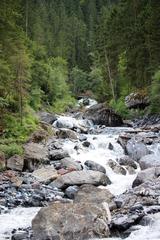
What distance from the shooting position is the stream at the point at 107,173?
1468cm

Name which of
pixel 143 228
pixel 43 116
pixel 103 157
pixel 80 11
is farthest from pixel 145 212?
pixel 80 11

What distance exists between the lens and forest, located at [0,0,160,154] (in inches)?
1267

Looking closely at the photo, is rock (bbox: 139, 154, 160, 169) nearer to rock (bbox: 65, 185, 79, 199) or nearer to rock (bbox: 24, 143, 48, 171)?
rock (bbox: 24, 143, 48, 171)

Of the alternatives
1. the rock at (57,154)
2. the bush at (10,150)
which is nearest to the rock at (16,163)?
the bush at (10,150)

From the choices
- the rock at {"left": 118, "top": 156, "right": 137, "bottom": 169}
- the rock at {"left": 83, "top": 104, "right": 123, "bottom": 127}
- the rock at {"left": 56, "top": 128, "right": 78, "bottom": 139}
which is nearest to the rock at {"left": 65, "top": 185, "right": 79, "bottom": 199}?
the rock at {"left": 118, "top": 156, "right": 137, "bottom": 169}

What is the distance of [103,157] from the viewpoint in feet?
→ 96.2

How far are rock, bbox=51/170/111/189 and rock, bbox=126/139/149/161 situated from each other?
5.73m

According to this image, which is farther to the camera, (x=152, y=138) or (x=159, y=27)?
(x=159, y=27)

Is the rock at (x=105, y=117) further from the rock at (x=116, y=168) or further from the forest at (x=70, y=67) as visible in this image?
the rock at (x=116, y=168)

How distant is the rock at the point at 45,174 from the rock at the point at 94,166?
2454 mm

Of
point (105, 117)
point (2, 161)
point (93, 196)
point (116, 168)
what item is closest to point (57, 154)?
point (116, 168)

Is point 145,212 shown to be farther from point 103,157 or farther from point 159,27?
point 159,27

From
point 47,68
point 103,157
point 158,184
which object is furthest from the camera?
point 47,68

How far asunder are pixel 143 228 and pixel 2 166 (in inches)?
445
